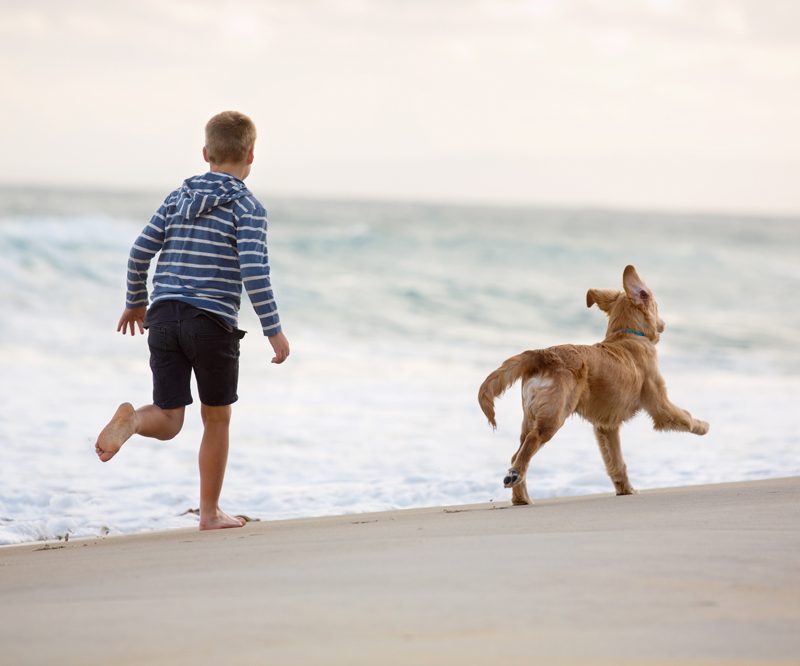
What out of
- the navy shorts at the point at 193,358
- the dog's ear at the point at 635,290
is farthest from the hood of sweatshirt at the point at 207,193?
the dog's ear at the point at 635,290

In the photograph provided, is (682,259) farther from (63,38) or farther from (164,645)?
(164,645)

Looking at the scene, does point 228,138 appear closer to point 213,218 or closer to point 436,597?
point 213,218

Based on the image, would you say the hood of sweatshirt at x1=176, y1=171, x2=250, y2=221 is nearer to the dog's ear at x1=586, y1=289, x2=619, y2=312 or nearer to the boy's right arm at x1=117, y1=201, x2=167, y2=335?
the boy's right arm at x1=117, y1=201, x2=167, y2=335

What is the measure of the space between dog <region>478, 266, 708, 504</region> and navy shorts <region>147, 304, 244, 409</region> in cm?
113

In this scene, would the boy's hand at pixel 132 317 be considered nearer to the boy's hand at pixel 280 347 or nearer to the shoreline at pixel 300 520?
the boy's hand at pixel 280 347

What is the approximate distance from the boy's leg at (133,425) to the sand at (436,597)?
1.82ft

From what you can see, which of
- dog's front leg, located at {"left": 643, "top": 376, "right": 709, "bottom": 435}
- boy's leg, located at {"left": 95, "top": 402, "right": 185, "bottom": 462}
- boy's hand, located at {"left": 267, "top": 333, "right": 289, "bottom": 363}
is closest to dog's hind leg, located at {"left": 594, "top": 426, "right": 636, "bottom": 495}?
dog's front leg, located at {"left": 643, "top": 376, "right": 709, "bottom": 435}

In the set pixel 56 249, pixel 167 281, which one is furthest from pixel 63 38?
pixel 167 281

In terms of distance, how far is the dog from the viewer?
485 centimetres

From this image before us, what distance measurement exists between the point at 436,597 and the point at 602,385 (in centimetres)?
259

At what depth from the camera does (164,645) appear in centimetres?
241

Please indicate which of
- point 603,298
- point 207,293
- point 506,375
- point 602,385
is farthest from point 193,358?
point 603,298

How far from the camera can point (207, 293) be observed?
453 centimetres

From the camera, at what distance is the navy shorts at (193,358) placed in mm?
4520
